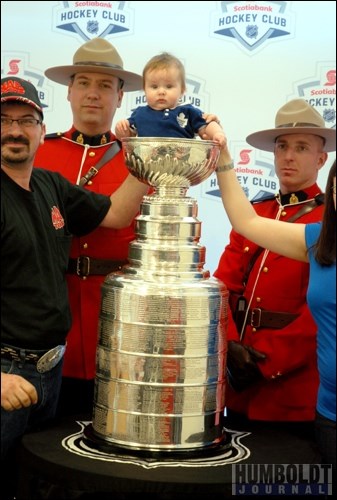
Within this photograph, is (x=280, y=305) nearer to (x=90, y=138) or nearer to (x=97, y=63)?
(x=90, y=138)

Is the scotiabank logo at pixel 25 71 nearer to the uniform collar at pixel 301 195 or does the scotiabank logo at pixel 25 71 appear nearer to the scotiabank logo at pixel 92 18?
the scotiabank logo at pixel 92 18

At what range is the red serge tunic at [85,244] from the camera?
2.76 m

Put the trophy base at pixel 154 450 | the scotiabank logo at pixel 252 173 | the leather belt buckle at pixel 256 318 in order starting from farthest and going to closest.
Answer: the scotiabank logo at pixel 252 173 < the leather belt buckle at pixel 256 318 < the trophy base at pixel 154 450

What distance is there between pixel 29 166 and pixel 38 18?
1197 mm

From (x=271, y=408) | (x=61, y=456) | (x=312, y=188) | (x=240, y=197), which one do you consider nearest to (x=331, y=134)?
(x=312, y=188)

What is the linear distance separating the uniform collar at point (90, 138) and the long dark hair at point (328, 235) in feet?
3.15

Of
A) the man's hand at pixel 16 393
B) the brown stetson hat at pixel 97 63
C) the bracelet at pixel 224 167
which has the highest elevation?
the brown stetson hat at pixel 97 63

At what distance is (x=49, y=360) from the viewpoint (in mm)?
2342

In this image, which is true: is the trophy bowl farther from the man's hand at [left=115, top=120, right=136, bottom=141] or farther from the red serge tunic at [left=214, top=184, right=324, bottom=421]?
the red serge tunic at [left=214, top=184, right=324, bottom=421]

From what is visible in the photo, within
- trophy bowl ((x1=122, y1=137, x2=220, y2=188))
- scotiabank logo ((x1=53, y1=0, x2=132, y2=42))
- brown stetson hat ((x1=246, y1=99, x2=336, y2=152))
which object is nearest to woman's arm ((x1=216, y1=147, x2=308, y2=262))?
trophy bowl ((x1=122, y1=137, x2=220, y2=188))

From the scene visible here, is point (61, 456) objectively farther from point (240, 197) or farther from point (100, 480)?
point (240, 197)

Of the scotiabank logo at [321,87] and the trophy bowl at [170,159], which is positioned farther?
the scotiabank logo at [321,87]

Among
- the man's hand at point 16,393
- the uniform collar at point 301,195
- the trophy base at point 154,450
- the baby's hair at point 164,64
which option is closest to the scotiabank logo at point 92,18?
the baby's hair at point 164,64

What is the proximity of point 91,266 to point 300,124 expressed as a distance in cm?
85
